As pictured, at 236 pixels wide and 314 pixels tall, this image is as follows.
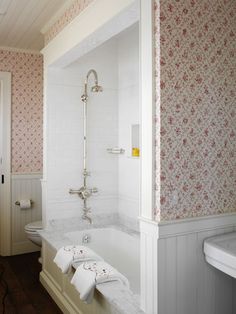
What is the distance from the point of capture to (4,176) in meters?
4.34

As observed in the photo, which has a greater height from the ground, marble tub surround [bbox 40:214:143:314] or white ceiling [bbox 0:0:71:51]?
white ceiling [bbox 0:0:71:51]

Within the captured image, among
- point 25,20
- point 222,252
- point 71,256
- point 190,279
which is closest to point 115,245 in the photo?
point 71,256

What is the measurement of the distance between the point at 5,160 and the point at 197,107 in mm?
3026

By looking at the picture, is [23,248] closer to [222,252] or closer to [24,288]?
[24,288]

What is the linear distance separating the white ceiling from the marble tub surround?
1996 millimetres

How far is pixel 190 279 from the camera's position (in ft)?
6.26

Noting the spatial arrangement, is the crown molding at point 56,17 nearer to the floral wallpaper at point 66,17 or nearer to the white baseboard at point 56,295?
the floral wallpaper at point 66,17

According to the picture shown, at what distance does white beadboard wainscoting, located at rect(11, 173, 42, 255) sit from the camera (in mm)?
4398

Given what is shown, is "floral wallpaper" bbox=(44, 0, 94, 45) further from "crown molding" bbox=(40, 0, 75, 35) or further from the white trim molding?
the white trim molding

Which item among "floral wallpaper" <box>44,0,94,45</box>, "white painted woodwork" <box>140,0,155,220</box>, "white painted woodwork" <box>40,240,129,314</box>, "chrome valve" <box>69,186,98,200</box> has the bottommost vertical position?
"white painted woodwork" <box>40,240,129,314</box>

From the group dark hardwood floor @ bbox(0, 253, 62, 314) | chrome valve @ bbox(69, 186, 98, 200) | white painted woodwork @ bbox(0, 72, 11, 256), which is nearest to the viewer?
dark hardwood floor @ bbox(0, 253, 62, 314)

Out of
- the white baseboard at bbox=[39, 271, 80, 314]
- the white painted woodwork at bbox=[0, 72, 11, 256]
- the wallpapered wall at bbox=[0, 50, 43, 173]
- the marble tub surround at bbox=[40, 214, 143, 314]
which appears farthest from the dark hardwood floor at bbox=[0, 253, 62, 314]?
the wallpapered wall at bbox=[0, 50, 43, 173]

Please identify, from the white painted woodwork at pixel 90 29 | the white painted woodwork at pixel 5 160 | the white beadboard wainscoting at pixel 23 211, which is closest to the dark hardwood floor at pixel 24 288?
the white beadboard wainscoting at pixel 23 211

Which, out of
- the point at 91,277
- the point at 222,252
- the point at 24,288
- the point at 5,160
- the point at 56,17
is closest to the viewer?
the point at 222,252
